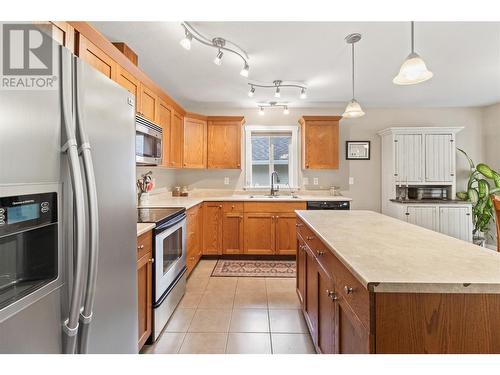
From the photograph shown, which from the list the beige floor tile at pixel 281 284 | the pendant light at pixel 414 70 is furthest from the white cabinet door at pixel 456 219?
the pendant light at pixel 414 70

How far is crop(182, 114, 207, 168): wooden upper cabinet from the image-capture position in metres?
4.02

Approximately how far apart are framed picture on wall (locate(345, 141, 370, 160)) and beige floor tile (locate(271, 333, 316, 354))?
3.37m

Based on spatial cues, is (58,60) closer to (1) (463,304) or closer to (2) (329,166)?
(1) (463,304)

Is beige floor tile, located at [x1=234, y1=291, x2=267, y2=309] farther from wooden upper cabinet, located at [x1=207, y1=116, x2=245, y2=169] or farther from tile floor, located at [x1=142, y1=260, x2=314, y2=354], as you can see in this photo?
wooden upper cabinet, located at [x1=207, y1=116, x2=245, y2=169]

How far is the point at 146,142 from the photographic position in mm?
2387

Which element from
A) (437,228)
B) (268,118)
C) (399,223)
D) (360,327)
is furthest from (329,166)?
(360,327)

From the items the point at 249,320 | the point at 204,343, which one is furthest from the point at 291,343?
the point at 204,343

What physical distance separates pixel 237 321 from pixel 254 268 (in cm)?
137

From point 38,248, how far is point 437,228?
4819mm

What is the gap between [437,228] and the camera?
4.05 meters

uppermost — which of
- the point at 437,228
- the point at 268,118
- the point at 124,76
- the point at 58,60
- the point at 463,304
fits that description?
the point at 268,118
